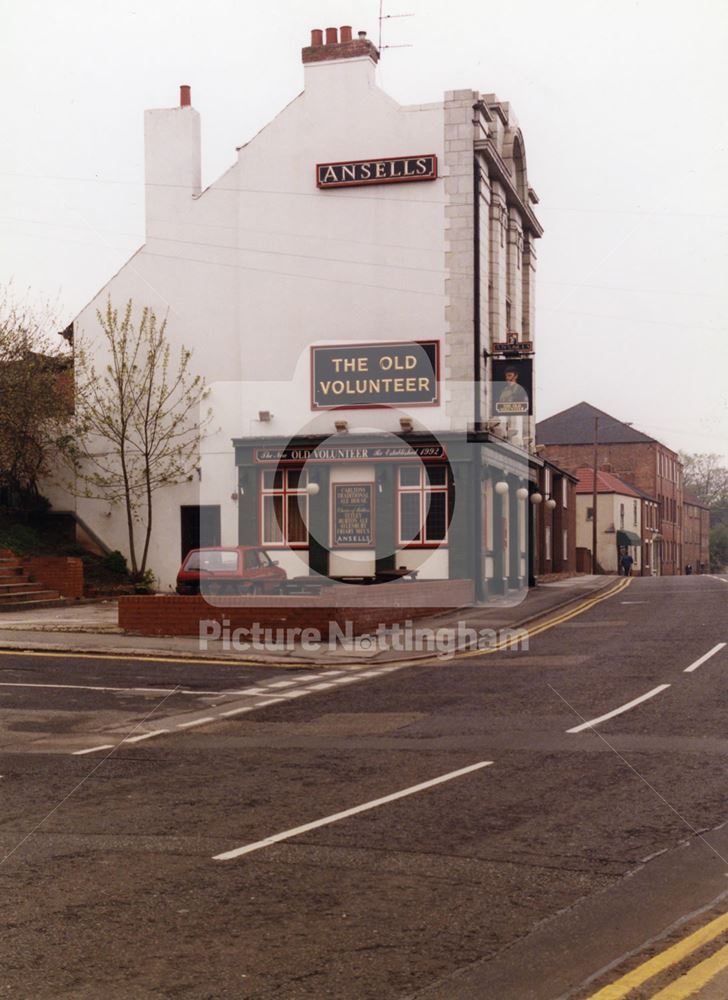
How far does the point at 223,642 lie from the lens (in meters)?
21.6

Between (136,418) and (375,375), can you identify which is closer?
(375,375)

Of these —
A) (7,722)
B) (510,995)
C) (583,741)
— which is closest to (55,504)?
(7,722)

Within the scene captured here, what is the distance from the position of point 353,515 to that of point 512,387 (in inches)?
227

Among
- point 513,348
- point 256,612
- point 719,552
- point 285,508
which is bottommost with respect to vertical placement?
point 719,552

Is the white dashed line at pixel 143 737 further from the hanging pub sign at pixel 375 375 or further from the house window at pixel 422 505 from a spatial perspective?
the hanging pub sign at pixel 375 375

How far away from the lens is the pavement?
1991cm

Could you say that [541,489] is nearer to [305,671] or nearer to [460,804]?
[305,671]

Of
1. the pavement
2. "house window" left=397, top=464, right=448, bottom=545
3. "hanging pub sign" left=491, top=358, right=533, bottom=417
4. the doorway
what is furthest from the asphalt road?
the doorway

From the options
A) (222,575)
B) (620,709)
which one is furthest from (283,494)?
(620,709)

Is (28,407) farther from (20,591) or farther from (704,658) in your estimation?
(704,658)

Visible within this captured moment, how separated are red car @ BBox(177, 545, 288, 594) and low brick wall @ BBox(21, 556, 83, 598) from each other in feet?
16.6

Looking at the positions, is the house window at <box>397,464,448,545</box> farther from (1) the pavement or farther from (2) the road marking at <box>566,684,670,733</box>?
(2) the road marking at <box>566,684,670,733</box>

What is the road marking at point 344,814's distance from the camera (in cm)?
752

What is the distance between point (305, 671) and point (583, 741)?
25.1 feet
